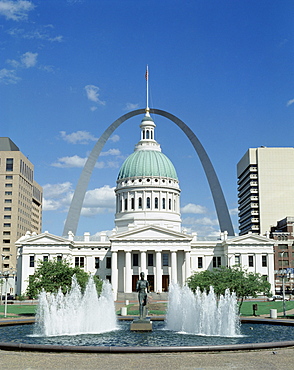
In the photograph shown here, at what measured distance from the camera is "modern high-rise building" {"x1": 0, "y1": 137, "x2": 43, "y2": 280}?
154625mm

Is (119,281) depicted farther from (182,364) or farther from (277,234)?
(182,364)

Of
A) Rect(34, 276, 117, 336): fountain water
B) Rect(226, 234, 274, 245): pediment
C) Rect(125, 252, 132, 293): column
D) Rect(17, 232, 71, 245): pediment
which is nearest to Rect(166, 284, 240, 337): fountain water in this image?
Rect(34, 276, 117, 336): fountain water

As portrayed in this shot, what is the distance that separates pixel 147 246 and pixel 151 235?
2402 mm

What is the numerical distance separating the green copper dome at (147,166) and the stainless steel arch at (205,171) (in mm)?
10804

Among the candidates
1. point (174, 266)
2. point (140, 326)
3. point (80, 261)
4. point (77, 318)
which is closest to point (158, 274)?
point (174, 266)

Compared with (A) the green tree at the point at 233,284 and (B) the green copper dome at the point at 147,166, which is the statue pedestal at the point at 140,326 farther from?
(B) the green copper dome at the point at 147,166

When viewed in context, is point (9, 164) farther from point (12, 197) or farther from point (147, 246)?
point (147, 246)

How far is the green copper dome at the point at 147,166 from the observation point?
416 ft

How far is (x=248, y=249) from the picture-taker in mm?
111750

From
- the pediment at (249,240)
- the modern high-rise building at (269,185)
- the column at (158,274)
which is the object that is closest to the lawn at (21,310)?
the column at (158,274)

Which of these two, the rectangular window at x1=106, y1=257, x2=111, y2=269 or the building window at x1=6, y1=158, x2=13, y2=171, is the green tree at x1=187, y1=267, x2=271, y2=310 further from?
the building window at x1=6, y1=158, x2=13, y2=171

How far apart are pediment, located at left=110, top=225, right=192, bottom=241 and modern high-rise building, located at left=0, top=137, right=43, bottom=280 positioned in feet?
176

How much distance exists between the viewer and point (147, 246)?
357 ft

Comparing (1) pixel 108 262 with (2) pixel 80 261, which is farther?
(1) pixel 108 262
